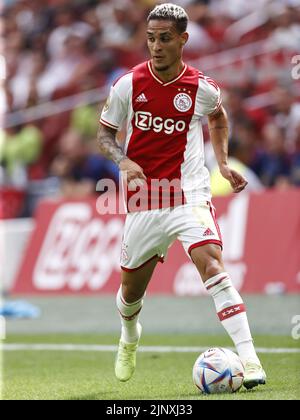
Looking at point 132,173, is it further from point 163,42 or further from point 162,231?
point 163,42

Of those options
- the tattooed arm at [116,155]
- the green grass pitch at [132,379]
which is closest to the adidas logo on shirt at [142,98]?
the tattooed arm at [116,155]

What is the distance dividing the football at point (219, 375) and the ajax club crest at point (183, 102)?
1855 millimetres

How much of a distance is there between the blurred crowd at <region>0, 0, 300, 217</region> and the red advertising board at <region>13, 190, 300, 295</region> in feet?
2.52

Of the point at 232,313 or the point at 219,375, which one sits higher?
Answer: the point at 232,313

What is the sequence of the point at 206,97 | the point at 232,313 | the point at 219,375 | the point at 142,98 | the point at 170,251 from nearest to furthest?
the point at 219,375, the point at 232,313, the point at 142,98, the point at 206,97, the point at 170,251

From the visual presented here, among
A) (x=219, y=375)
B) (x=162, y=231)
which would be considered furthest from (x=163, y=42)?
(x=219, y=375)

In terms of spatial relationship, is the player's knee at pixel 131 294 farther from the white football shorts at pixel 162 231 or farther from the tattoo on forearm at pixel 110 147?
the tattoo on forearm at pixel 110 147

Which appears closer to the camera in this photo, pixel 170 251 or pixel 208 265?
pixel 208 265

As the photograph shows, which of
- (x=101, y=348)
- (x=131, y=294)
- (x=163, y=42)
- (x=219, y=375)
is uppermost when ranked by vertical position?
(x=163, y=42)

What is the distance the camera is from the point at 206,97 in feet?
25.5

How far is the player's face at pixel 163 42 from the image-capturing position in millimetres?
7500

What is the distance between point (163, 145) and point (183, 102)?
1.15ft

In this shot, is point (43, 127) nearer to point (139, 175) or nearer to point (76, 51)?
point (76, 51)

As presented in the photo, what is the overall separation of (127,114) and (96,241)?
8.56 metres
